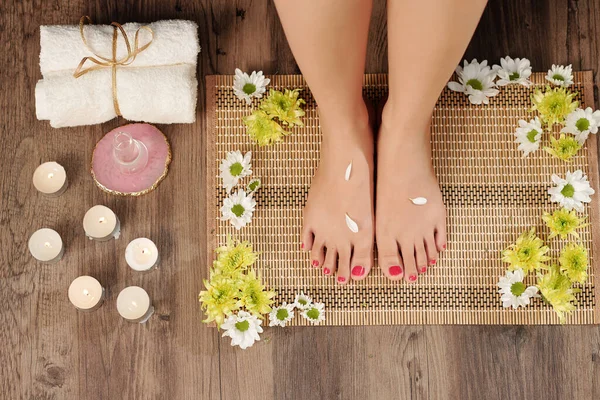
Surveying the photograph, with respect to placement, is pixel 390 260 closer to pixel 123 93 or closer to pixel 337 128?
pixel 337 128

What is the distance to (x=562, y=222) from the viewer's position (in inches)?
39.4

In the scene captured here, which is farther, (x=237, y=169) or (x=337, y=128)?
(x=237, y=169)

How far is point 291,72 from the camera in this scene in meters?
1.08

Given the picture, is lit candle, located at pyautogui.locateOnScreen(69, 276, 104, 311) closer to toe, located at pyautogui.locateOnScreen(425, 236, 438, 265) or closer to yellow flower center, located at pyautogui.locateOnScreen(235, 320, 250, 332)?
yellow flower center, located at pyautogui.locateOnScreen(235, 320, 250, 332)

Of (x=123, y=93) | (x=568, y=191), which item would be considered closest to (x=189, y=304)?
(x=123, y=93)

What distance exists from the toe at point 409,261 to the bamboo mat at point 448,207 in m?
0.02

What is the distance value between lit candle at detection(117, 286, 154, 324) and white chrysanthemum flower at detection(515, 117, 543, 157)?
2.49ft

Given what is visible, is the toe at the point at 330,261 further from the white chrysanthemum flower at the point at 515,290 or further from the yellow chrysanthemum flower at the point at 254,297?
the white chrysanthemum flower at the point at 515,290

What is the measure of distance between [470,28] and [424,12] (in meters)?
0.07

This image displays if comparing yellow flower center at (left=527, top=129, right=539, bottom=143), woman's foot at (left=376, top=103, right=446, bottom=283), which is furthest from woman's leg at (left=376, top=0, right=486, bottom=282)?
yellow flower center at (left=527, top=129, right=539, bottom=143)

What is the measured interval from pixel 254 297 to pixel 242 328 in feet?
0.21

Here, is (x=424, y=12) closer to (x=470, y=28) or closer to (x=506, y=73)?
(x=470, y=28)

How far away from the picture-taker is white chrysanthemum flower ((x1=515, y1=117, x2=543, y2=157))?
1.04m

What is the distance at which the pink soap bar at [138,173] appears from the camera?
105 centimetres
